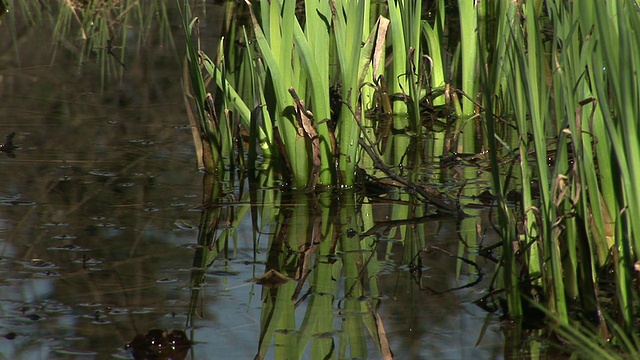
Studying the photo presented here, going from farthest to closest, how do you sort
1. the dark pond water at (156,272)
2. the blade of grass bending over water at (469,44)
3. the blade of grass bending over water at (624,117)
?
1. the blade of grass bending over water at (469,44)
2. the dark pond water at (156,272)
3. the blade of grass bending over water at (624,117)

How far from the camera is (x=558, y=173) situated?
1955 mm

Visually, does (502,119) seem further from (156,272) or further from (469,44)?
(156,272)

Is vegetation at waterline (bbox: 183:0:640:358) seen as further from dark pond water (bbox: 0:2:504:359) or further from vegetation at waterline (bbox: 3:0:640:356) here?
dark pond water (bbox: 0:2:504:359)

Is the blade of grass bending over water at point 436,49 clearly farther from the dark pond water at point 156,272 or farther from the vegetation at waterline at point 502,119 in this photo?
the dark pond water at point 156,272

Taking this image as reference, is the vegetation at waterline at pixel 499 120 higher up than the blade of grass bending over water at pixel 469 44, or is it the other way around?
the blade of grass bending over water at pixel 469 44

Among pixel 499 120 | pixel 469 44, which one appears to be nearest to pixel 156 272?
pixel 499 120

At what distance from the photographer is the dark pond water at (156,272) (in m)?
2.02

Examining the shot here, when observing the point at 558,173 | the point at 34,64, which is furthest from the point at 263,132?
the point at 34,64

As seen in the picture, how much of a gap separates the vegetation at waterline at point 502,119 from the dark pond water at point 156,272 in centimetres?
19

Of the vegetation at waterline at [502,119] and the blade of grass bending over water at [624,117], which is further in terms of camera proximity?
the vegetation at waterline at [502,119]

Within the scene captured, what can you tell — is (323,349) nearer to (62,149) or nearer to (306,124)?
(306,124)

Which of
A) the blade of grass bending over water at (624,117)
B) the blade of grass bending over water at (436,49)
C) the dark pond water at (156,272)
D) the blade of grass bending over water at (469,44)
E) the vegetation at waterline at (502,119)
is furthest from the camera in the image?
the blade of grass bending over water at (436,49)

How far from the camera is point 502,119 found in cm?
329

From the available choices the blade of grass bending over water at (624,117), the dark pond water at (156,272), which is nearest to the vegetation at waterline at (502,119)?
the blade of grass bending over water at (624,117)
